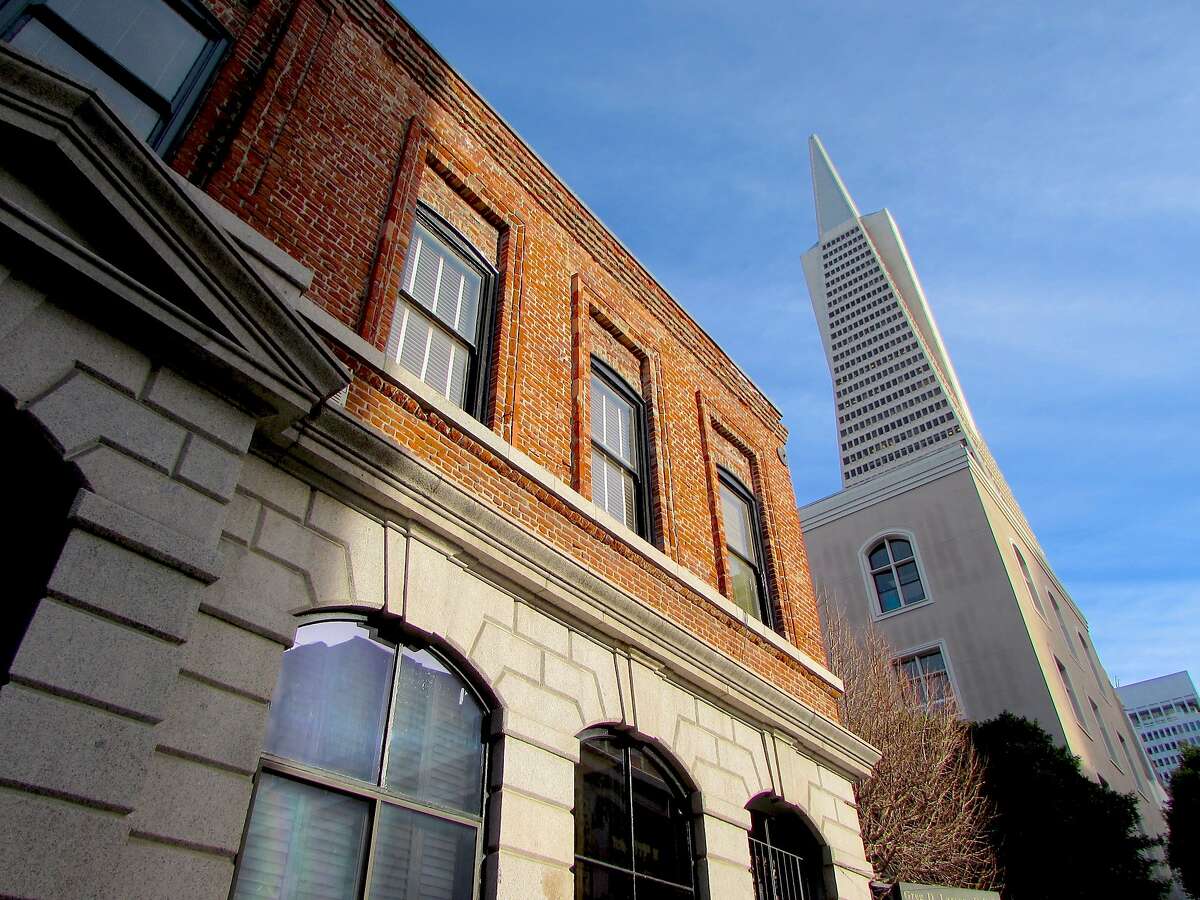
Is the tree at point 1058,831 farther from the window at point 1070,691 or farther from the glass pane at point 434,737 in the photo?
the glass pane at point 434,737

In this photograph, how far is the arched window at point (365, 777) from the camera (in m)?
4.59

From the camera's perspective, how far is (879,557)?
29.3m

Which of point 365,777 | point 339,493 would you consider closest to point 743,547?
point 339,493

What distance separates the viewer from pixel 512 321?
8586 mm

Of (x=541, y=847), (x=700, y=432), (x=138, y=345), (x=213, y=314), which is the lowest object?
(x=541, y=847)

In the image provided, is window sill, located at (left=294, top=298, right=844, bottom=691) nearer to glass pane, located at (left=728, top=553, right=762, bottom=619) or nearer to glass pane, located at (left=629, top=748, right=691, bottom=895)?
glass pane, located at (left=728, top=553, right=762, bottom=619)

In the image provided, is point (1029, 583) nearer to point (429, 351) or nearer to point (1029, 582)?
point (1029, 582)

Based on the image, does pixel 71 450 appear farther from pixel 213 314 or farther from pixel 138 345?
pixel 213 314

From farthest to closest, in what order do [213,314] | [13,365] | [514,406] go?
[514,406] < [213,314] < [13,365]

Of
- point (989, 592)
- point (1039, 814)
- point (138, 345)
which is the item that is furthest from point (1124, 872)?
point (138, 345)

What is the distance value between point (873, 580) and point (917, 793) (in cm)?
1198

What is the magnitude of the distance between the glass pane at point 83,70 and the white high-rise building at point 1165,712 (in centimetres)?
17890

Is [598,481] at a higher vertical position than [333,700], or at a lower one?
higher

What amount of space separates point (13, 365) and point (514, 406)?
448cm
